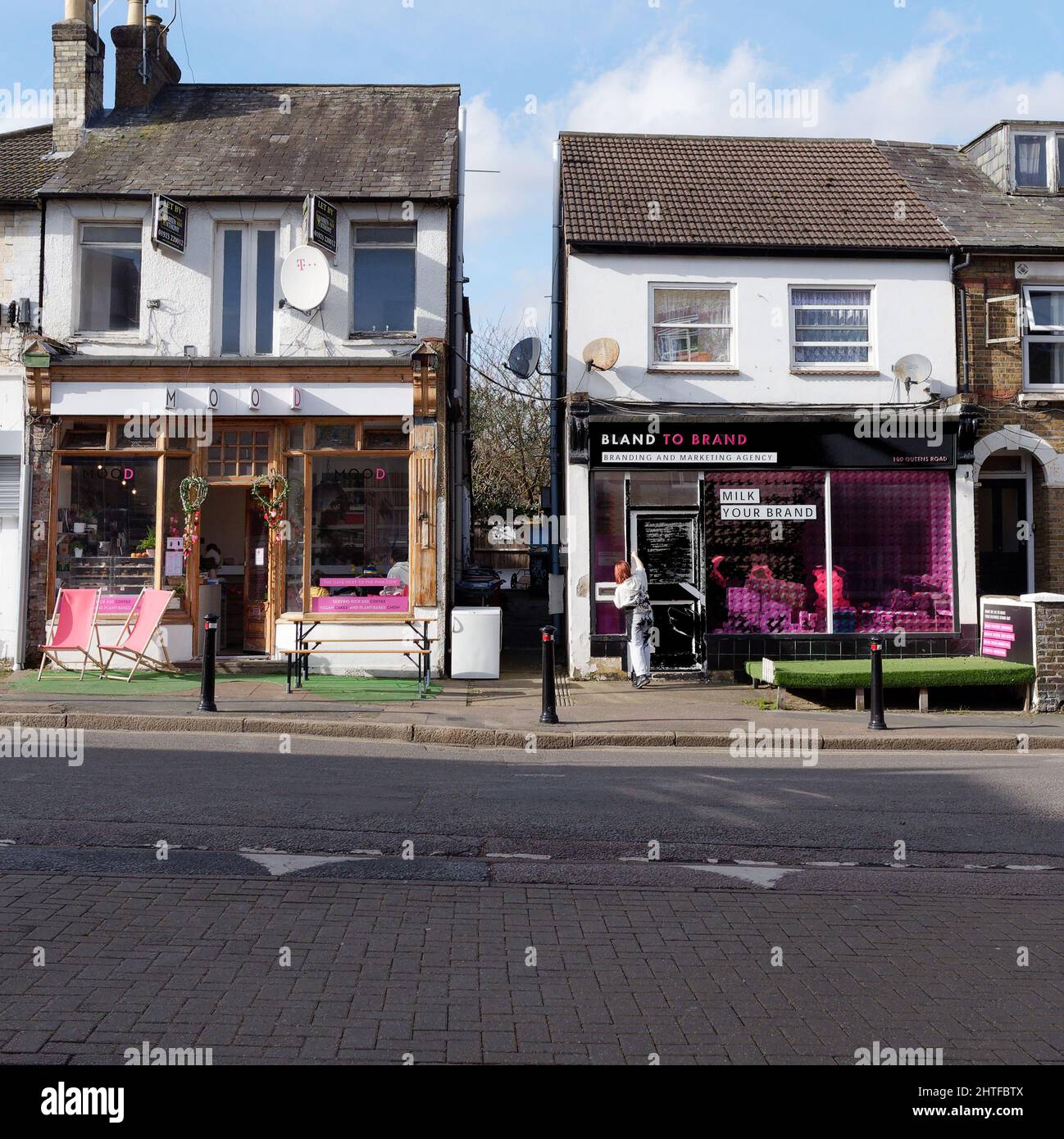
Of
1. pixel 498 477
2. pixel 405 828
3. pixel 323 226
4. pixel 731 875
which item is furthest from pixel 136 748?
pixel 498 477

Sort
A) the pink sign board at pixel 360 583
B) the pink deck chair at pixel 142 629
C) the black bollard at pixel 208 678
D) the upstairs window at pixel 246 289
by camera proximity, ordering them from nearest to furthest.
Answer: the black bollard at pixel 208 678
the pink deck chair at pixel 142 629
the pink sign board at pixel 360 583
the upstairs window at pixel 246 289

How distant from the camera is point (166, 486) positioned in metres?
15.5

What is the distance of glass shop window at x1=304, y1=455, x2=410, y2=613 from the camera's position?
15.6 m

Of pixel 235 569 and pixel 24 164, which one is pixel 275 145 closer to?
pixel 24 164

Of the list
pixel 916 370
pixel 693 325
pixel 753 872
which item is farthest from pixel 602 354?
pixel 753 872

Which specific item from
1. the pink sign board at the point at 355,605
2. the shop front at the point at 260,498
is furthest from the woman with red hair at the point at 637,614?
the pink sign board at the point at 355,605

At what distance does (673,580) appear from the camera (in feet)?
52.1

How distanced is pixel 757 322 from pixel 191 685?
9680mm

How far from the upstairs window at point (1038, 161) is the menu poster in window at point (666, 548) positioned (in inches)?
336

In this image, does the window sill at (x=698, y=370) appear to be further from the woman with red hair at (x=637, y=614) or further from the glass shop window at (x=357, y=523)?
the glass shop window at (x=357, y=523)

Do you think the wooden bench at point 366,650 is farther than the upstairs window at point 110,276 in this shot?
No

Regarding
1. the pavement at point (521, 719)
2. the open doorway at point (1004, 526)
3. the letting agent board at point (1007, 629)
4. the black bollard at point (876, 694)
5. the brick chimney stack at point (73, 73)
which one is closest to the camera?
the pavement at point (521, 719)

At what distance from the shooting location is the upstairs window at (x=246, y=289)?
15625 mm
